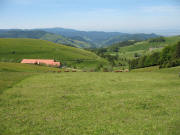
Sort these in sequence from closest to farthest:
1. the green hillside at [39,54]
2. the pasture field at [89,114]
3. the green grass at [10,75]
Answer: the pasture field at [89,114]
the green grass at [10,75]
the green hillside at [39,54]

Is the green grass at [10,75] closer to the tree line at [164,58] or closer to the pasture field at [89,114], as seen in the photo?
the pasture field at [89,114]

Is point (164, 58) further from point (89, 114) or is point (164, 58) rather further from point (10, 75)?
point (89, 114)

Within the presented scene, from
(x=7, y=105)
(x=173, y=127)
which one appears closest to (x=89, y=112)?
(x=173, y=127)

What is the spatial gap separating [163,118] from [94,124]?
20.2ft

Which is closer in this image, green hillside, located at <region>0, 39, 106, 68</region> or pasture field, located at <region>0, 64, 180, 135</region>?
pasture field, located at <region>0, 64, 180, 135</region>

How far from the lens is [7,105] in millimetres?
17578

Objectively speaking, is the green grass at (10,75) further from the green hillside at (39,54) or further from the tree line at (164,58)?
the green hillside at (39,54)

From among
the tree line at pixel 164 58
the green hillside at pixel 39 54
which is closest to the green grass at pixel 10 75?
the tree line at pixel 164 58

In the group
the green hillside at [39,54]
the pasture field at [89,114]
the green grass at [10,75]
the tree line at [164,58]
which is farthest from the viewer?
the green hillside at [39,54]

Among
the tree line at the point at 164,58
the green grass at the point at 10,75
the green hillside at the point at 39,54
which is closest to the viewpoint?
the green grass at the point at 10,75

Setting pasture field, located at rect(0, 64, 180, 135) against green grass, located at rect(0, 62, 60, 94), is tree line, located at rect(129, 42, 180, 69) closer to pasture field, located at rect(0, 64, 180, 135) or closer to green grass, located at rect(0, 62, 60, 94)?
green grass, located at rect(0, 62, 60, 94)

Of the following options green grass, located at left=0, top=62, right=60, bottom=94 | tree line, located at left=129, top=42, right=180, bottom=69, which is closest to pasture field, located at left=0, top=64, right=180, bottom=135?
green grass, located at left=0, top=62, right=60, bottom=94

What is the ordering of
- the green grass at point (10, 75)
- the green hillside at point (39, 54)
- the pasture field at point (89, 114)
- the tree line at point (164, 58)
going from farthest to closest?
the green hillside at point (39, 54) < the tree line at point (164, 58) < the green grass at point (10, 75) < the pasture field at point (89, 114)

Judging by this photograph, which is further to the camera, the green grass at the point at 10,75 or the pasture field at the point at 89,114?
the green grass at the point at 10,75
